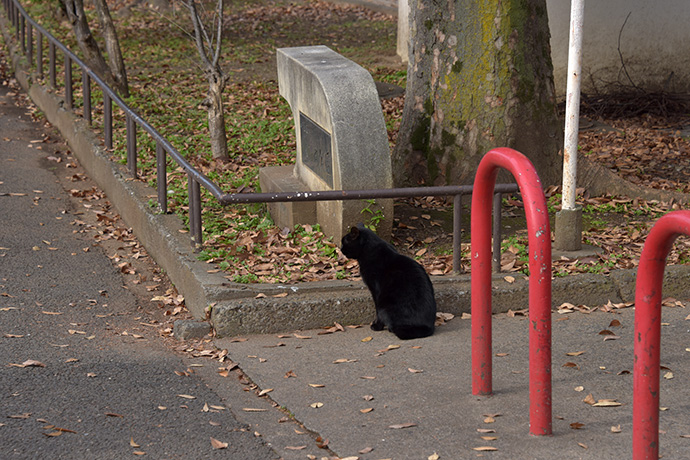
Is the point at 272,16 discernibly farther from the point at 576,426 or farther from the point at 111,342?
the point at 576,426

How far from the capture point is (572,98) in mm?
6551

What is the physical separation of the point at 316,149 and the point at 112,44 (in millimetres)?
5640

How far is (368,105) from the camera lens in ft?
22.3

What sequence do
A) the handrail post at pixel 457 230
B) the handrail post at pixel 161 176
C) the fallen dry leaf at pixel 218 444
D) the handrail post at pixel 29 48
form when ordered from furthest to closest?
the handrail post at pixel 29 48
the handrail post at pixel 161 176
the handrail post at pixel 457 230
the fallen dry leaf at pixel 218 444

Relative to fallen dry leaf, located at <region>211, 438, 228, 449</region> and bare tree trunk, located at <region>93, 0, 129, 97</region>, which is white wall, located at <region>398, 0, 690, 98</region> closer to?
bare tree trunk, located at <region>93, 0, 129, 97</region>

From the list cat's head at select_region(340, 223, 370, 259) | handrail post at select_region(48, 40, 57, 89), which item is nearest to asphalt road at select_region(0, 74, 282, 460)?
cat's head at select_region(340, 223, 370, 259)

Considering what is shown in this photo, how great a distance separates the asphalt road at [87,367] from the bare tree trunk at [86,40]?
372cm

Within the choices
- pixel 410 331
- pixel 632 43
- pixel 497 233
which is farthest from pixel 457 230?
pixel 632 43

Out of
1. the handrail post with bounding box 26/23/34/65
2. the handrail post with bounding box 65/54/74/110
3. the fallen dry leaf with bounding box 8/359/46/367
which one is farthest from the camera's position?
the handrail post with bounding box 26/23/34/65

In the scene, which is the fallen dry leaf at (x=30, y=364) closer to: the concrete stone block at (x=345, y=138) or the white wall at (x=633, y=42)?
the concrete stone block at (x=345, y=138)

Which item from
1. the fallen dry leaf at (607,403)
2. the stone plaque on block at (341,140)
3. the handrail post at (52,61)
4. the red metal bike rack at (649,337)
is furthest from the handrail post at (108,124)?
the red metal bike rack at (649,337)

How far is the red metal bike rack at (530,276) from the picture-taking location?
13.5 feet

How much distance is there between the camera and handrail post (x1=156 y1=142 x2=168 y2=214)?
745 centimetres

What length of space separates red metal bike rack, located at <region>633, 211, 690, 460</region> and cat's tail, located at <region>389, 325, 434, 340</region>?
2240 mm
